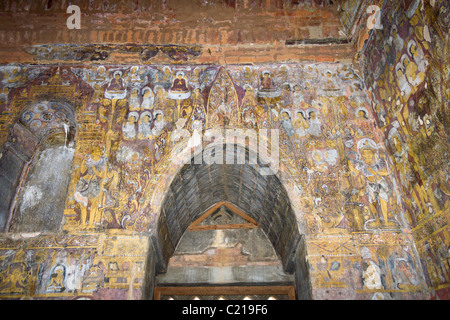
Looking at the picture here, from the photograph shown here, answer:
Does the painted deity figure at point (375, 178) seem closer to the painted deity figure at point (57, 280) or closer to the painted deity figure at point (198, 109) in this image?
the painted deity figure at point (198, 109)

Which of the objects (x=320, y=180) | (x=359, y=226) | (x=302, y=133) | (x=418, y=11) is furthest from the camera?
(x=302, y=133)

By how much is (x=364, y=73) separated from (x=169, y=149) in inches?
142

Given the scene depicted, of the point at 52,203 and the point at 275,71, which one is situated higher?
the point at 275,71

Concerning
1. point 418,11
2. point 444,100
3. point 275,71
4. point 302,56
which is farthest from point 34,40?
point 444,100

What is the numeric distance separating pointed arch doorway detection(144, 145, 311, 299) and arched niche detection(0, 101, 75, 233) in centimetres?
195

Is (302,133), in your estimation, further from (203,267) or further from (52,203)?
(52,203)

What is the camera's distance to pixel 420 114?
14.9ft

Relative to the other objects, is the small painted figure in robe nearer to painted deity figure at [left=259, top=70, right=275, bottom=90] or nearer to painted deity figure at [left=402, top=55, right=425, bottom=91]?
painted deity figure at [left=259, top=70, right=275, bottom=90]

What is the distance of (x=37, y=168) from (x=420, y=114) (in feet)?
20.1

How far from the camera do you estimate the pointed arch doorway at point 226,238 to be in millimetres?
5926

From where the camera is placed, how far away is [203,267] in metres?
7.48

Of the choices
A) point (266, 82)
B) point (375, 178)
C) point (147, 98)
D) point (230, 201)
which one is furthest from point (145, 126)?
point (375, 178)

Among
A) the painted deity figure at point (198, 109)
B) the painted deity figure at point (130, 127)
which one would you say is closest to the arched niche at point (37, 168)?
the painted deity figure at point (130, 127)
